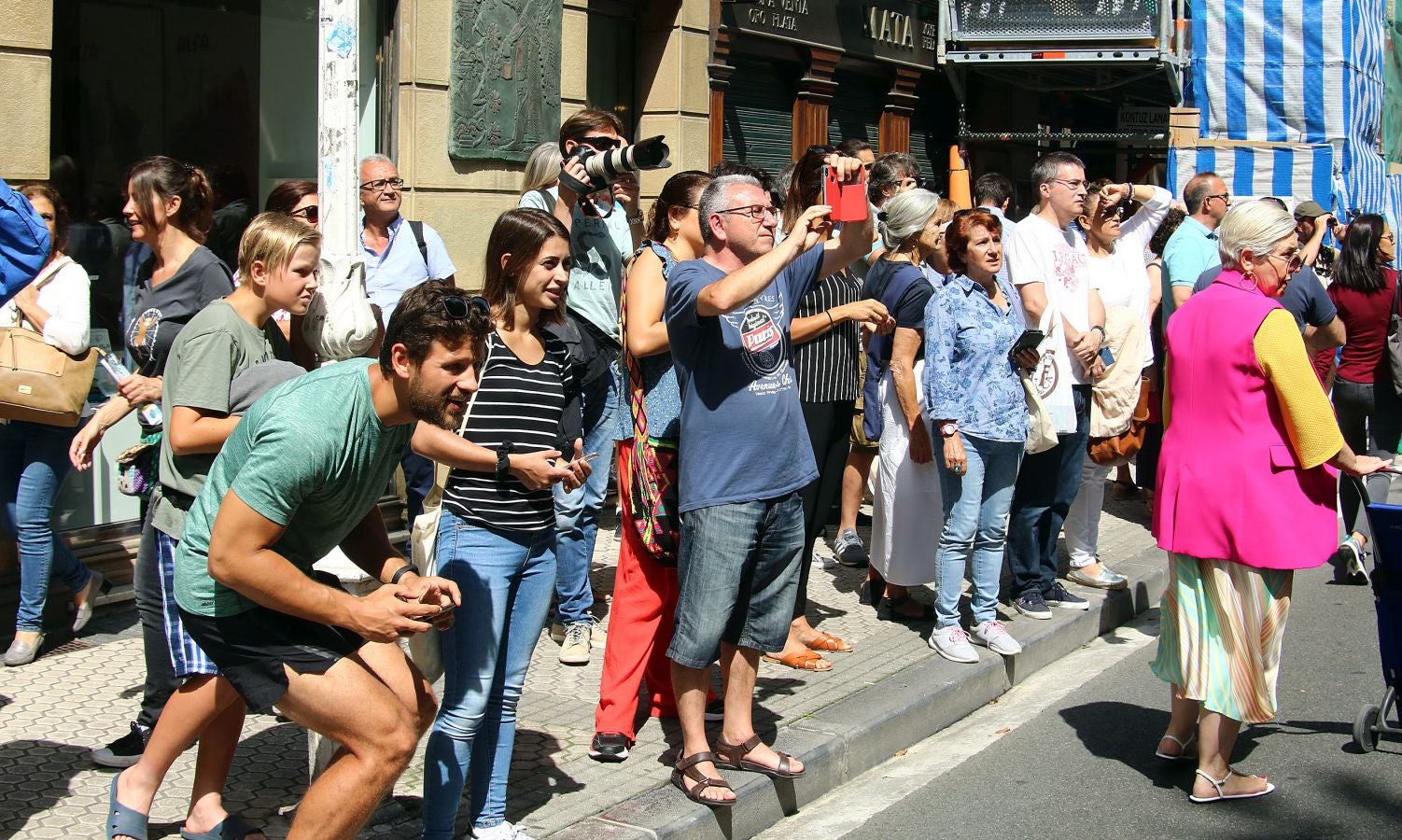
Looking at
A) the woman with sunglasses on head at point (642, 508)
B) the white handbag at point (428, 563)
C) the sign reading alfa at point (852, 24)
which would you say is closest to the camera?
the white handbag at point (428, 563)

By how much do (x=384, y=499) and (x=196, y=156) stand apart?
2.06 metres

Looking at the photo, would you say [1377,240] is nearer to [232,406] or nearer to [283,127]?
[283,127]

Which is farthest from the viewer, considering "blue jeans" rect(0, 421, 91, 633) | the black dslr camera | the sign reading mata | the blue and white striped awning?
the blue and white striped awning

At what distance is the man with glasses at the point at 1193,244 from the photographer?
8.44 metres

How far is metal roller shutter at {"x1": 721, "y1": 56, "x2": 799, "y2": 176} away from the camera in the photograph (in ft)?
38.4

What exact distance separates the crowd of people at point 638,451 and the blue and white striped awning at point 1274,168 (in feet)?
29.7

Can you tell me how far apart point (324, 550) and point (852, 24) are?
1020 centimetres

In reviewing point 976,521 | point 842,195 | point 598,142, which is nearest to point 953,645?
point 976,521

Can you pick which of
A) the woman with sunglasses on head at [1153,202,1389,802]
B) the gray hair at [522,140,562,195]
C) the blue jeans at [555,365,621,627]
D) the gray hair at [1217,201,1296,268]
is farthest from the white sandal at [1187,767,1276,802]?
the gray hair at [522,140,562,195]

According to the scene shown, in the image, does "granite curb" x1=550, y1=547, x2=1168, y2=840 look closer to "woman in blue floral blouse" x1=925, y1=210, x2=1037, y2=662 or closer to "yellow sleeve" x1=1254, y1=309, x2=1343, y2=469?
"woman in blue floral blouse" x1=925, y1=210, x2=1037, y2=662

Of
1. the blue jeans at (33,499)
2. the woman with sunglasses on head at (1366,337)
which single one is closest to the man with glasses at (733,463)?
the blue jeans at (33,499)

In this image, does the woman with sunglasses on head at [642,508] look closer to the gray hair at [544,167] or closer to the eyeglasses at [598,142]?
the eyeglasses at [598,142]

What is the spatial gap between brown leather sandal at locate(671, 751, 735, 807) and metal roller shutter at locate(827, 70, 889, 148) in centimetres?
904

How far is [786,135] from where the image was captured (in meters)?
12.4
